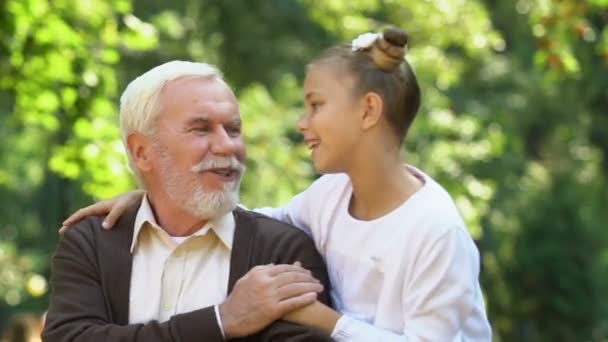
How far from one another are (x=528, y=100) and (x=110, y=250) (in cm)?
2068

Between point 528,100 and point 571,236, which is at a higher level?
point 528,100

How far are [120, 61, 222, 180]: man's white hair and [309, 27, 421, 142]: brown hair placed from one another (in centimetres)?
37

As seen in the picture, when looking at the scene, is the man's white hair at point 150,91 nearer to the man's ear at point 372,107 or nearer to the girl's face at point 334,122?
the girl's face at point 334,122

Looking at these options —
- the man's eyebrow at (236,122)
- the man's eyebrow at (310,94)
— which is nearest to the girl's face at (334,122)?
the man's eyebrow at (310,94)

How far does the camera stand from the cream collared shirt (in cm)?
410

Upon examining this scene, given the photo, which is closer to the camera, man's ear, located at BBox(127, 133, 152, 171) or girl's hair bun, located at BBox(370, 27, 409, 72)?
girl's hair bun, located at BBox(370, 27, 409, 72)

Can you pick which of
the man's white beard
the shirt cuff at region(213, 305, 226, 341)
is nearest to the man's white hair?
the man's white beard

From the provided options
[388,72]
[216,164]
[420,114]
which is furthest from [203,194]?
[420,114]

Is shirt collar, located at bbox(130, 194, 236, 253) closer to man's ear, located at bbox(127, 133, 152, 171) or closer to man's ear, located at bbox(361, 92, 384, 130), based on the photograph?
man's ear, located at bbox(127, 133, 152, 171)

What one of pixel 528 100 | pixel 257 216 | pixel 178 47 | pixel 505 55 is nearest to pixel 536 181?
pixel 528 100

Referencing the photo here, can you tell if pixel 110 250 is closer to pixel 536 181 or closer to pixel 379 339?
pixel 379 339

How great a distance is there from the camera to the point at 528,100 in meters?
24.4

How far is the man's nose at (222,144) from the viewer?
4.07 m

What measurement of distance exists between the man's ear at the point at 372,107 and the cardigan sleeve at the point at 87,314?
598 mm
